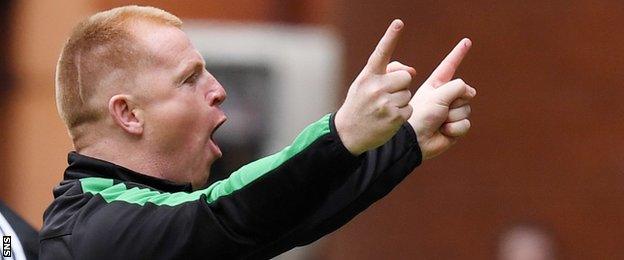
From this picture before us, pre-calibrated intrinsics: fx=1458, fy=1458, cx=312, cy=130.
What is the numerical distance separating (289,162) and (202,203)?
250 millimetres

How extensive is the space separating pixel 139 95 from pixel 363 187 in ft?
2.08

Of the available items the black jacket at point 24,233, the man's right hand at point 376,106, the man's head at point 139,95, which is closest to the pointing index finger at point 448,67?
the man's right hand at point 376,106

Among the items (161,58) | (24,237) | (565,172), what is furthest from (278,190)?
(565,172)

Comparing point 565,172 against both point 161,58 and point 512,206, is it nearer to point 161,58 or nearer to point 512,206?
point 512,206

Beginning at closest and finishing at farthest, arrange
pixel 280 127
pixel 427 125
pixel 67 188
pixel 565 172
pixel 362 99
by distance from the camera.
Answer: pixel 362 99, pixel 427 125, pixel 67 188, pixel 565 172, pixel 280 127

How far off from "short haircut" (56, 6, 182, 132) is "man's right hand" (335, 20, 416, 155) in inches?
27.1

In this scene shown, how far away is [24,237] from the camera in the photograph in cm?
452

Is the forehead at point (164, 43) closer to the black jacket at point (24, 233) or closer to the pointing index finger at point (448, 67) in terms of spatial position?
the pointing index finger at point (448, 67)

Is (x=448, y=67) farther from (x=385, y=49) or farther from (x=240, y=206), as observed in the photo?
(x=240, y=206)

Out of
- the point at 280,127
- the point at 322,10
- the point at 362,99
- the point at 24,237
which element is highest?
the point at 362,99

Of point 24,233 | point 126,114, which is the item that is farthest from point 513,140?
point 126,114

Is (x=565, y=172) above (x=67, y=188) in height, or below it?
below

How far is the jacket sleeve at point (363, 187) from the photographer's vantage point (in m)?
3.47

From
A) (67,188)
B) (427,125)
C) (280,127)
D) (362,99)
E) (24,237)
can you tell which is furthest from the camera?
(280,127)
